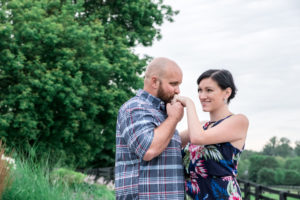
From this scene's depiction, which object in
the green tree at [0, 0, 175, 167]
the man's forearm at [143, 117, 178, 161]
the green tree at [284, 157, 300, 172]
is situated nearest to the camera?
the man's forearm at [143, 117, 178, 161]

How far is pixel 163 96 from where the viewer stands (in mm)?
3186

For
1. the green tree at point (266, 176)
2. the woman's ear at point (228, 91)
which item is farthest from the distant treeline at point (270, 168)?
the woman's ear at point (228, 91)

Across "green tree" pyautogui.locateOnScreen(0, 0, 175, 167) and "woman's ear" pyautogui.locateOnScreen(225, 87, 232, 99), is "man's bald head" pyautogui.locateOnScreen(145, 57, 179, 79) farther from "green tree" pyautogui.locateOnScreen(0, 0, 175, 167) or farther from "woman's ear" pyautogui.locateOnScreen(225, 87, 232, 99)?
"green tree" pyautogui.locateOnScreen(0, 0, 175, 167)

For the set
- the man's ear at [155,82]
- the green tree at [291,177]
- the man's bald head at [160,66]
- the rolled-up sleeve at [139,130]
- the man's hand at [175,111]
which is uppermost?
the green tree at [291,177]

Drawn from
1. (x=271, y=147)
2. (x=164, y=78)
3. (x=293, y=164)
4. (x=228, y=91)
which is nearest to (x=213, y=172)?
(x=228, y=91)

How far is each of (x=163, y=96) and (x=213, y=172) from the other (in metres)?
0.72

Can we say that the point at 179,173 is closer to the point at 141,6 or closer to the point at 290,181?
the point at 141,6

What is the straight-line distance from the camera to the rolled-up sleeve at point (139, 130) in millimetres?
2822

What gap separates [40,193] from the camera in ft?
19.7

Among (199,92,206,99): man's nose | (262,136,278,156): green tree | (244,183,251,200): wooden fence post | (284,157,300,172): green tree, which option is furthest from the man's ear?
(262,136,278,156): green tree

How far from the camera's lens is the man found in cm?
284

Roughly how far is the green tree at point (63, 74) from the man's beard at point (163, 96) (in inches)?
482

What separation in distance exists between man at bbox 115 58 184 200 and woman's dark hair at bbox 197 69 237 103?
0.24 metres

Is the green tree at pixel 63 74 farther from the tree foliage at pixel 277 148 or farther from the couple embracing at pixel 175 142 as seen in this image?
the tree foliage at pixel 277 148
